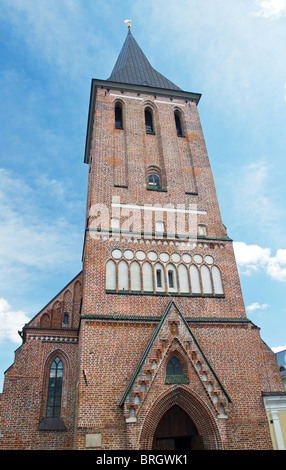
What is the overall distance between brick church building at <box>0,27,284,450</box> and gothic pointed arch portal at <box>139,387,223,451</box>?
0.04m

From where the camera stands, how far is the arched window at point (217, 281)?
50.7 feet

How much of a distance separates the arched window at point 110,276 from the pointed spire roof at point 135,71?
13098mm

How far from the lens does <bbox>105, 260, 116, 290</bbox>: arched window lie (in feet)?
48.0

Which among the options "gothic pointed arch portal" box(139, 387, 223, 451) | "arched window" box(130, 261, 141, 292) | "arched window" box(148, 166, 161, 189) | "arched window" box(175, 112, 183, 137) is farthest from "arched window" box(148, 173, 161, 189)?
"gothic pointed arch portal" box(139, 387, 223, 451)

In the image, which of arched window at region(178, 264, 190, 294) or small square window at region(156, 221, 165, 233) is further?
small square window at region(156, 221, 165, 233)

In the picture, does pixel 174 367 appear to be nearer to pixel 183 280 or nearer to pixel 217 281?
pixel 183 280

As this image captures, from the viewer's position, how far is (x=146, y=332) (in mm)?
13727

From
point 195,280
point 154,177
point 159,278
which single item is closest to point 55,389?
point 159,278

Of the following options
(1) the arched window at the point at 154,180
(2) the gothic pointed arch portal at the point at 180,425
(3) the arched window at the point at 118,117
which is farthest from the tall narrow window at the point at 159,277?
(3) the arched window at the point at 118,117

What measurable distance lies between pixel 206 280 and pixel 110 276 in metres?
4.12

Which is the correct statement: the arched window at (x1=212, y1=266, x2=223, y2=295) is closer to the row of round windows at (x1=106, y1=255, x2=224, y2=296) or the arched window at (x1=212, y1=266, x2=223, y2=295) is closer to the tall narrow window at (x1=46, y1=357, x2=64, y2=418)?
the row of round windows at (x1=106, y1=255, x2=224, y2=296)

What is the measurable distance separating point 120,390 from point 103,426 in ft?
4.02

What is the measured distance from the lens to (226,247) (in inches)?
658
